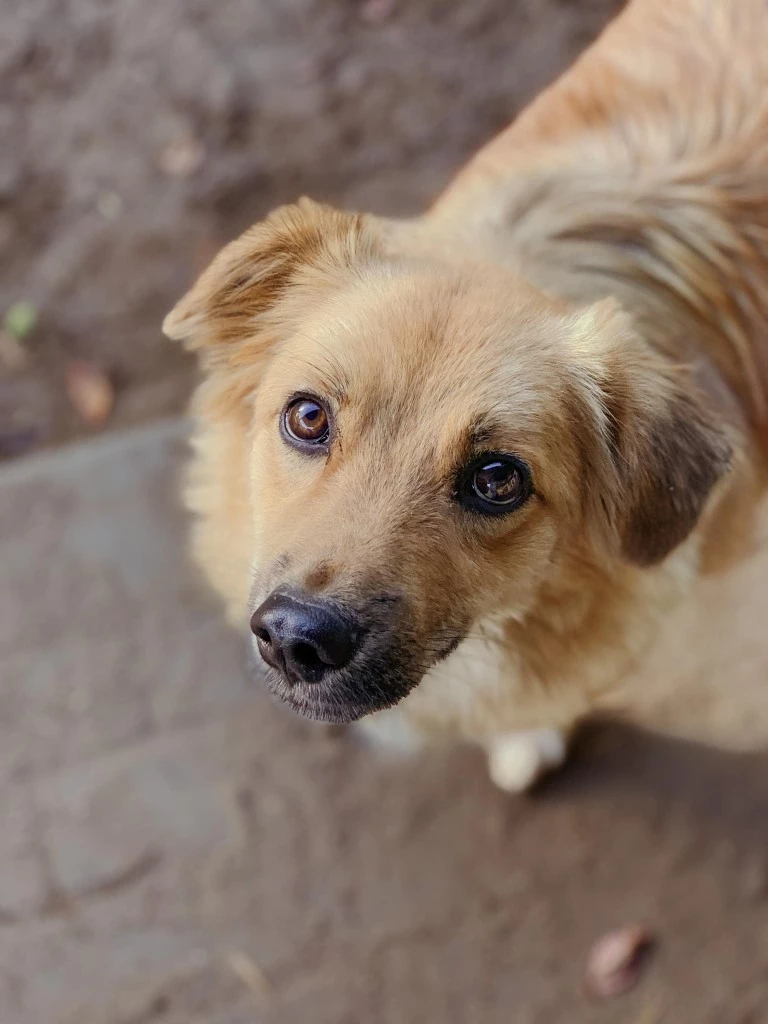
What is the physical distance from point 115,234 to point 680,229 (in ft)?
7.73

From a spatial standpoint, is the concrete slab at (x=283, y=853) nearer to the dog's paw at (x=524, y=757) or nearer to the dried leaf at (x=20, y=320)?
the dog's paw at (x=524, y=757)

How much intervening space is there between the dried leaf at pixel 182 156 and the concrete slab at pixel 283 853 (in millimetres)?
1675

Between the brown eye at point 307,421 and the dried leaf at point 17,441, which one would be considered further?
the dried leaf at point 17,441

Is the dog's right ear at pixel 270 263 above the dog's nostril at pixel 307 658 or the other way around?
above

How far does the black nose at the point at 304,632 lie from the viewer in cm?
165

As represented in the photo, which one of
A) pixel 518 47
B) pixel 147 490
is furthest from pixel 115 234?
pixel 518 47

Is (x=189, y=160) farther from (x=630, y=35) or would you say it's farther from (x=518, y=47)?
(x=630, y=35)

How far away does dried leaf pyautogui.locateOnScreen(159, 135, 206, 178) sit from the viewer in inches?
155

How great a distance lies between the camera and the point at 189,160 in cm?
395

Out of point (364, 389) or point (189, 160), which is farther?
point (189, 160)

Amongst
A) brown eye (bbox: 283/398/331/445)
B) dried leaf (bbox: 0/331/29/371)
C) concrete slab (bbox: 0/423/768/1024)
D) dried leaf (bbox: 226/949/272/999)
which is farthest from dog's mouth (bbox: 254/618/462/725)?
dried leaf (bbox: 0/331/29/371)

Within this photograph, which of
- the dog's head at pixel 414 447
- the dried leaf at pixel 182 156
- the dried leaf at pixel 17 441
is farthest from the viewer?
Answer: the dried leaf at pixel 182 156

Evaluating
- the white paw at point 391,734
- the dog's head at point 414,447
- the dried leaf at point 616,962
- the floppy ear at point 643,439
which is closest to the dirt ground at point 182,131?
the white paw at point 391,734

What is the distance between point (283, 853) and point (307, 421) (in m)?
1.76
